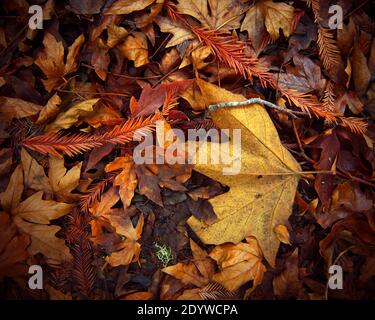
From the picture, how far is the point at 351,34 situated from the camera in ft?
4.01

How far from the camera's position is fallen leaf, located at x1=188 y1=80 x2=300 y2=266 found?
116cm

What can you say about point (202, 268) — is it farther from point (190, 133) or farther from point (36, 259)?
point (36, 259)

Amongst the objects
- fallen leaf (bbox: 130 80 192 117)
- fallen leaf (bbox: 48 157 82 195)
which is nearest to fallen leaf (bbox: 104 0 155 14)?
fallen leaf (bbox: 130 80 192 117)

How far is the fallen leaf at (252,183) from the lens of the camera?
1.16m

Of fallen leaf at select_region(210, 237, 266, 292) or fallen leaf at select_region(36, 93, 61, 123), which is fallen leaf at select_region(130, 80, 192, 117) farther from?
fallen leaf at select_region(210, 237, 266, 292)

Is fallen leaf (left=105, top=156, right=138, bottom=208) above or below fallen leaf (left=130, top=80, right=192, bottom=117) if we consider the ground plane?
below

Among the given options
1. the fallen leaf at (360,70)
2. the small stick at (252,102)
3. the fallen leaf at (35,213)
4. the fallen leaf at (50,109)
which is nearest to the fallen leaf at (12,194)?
the fallen leaf at (35,213)

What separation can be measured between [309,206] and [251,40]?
64cm

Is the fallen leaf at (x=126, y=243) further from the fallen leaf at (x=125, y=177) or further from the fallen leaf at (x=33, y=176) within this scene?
the fallen leaf at (x=33, y=176)

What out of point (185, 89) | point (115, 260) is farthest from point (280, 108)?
point (115, 260)

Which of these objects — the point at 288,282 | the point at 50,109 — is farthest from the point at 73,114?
the point at 288,282

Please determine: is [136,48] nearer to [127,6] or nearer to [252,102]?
[127,6]

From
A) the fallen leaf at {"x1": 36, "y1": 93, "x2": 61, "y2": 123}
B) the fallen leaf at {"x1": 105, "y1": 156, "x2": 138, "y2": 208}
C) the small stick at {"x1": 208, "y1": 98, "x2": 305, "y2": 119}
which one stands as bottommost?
the fallen leaf at {"x1": 105, "y1": 156, "x2": 138, "y2": 208}
